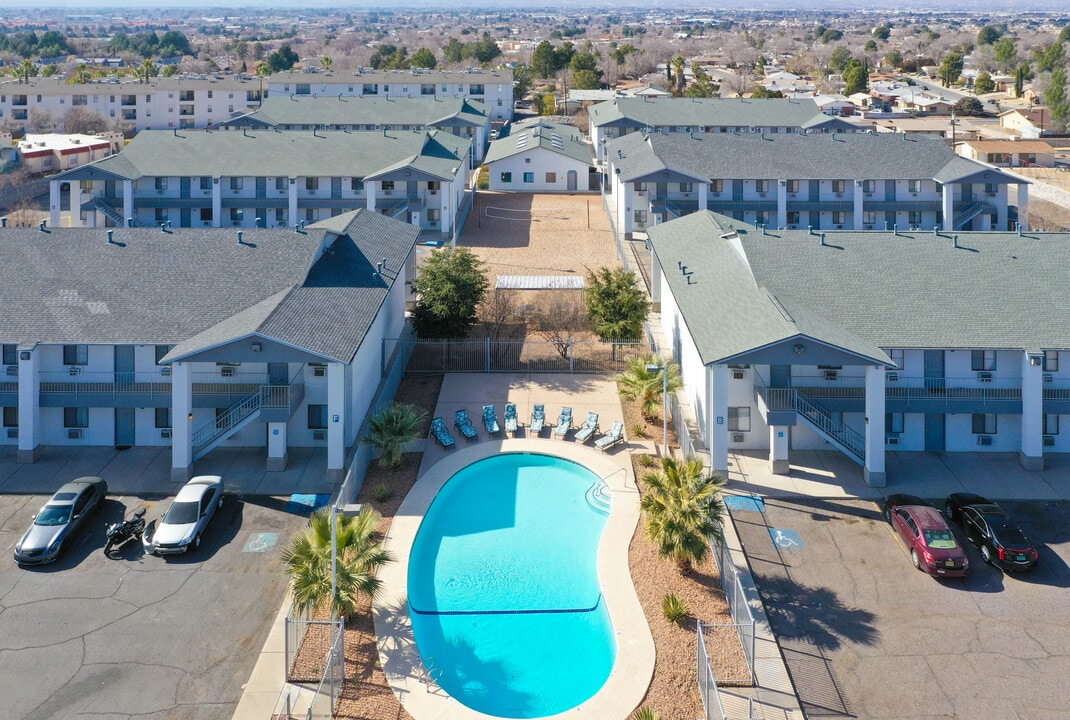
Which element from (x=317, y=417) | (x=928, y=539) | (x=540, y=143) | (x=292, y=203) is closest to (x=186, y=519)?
(x=317, y=417)

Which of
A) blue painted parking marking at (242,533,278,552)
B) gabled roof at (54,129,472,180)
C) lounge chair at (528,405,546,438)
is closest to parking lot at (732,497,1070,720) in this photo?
lounge chair at (528,405,546,438)

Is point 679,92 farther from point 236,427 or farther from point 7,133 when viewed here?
point 236,427

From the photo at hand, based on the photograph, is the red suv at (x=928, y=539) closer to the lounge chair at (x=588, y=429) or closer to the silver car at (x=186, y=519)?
the lounge chair at (x=588, y=429)

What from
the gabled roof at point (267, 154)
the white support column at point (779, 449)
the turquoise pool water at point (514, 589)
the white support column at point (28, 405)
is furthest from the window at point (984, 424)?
the gabled roof at point (267, 154)

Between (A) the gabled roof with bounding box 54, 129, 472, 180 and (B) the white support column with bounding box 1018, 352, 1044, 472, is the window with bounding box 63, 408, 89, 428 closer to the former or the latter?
(B) the white support column with bounding box 1018, 352, 1044, 472

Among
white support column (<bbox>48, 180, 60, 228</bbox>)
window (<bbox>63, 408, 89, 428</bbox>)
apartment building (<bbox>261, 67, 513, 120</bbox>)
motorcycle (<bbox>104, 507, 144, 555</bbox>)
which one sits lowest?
motorcycle (<bbox>104, 507, 144, 555</bbox>)

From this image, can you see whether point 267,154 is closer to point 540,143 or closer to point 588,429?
point 540,143

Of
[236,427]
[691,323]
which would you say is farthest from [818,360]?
[236,427]
